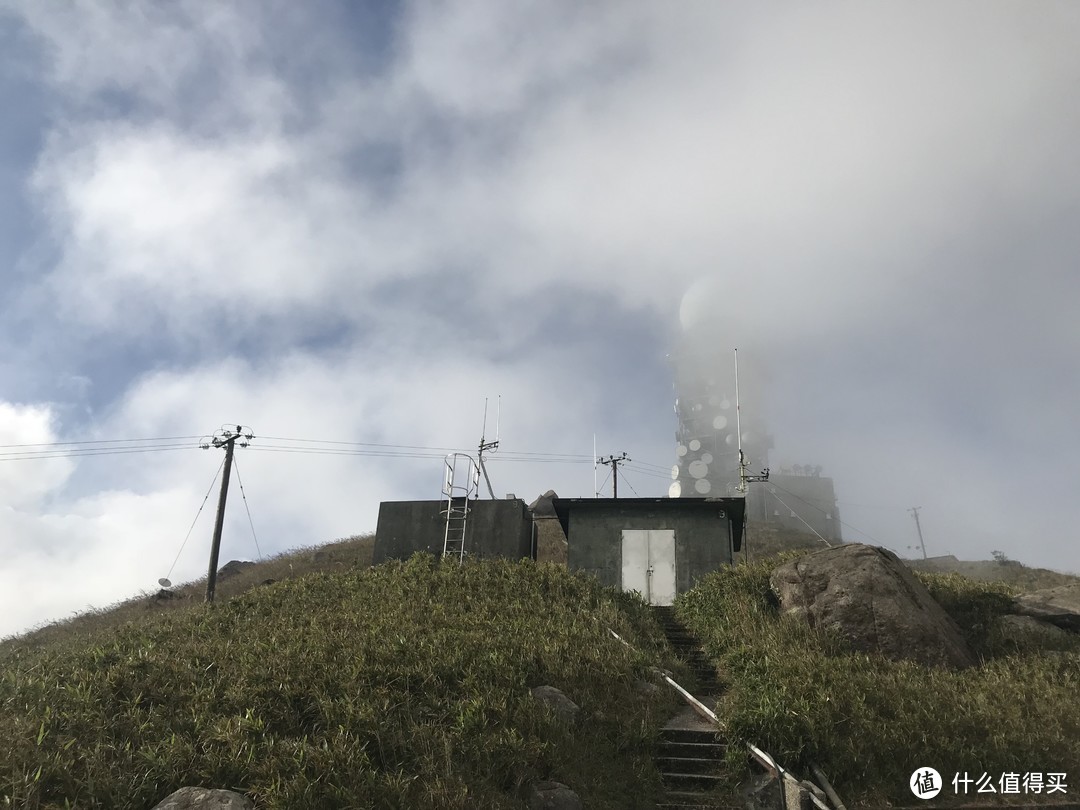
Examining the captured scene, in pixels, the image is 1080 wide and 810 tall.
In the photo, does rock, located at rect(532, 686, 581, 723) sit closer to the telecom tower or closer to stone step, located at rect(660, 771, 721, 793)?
stone step, located at rect(660, 771, 721, 793)

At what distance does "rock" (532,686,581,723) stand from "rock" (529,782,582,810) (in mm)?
1664

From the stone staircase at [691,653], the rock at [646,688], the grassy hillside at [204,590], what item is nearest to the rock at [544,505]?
the grassy hillside at [204,590]

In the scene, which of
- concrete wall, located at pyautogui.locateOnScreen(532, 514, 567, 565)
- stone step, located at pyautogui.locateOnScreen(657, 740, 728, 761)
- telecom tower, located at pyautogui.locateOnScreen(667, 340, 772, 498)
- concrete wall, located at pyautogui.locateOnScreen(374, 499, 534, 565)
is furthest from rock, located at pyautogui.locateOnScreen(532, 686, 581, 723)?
telecom tower, located at pyautogui.locateOnScreen(667, 340, 772, 498)

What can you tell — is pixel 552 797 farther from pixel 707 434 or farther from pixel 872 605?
pixel 707 434

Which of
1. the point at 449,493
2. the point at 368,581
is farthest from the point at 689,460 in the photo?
the point at 368,581

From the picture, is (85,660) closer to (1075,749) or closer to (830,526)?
(1075,749)

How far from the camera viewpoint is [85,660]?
14562 mm

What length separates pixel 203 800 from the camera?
8.27 m

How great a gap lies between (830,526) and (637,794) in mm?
60993

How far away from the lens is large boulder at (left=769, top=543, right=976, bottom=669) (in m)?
15.5

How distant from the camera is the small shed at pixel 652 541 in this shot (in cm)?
2308

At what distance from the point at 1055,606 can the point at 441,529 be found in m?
20.1
